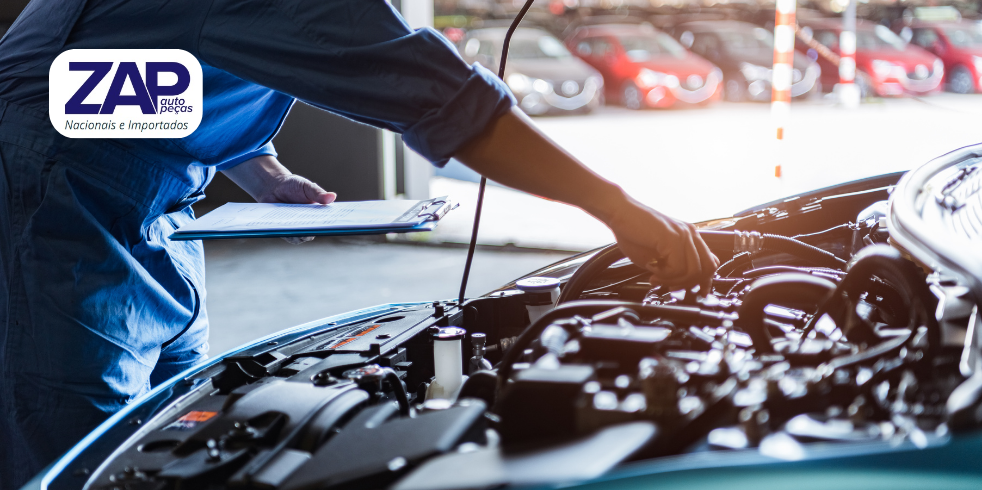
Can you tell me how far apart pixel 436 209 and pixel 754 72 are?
975 cm

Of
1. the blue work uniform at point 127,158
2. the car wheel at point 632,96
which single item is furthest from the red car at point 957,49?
the blue work uniform at point 127,158

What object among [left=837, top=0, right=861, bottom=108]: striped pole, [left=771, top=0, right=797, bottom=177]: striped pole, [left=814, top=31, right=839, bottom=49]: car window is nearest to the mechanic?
[left=771, top=0, right=797, bottom=177]: striped pole

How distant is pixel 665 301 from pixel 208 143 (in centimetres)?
83

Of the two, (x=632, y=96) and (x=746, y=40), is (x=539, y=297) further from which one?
(x=746, y=40)

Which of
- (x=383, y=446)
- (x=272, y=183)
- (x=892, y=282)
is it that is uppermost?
(x=272, y=183)

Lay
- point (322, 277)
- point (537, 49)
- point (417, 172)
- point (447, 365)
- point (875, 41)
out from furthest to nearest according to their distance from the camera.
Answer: point (875, 41), point (537, 49), point (417, 172), point (322, 277), point (447, 365)

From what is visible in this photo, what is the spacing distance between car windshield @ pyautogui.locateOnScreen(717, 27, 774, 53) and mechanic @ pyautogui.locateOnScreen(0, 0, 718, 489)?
9907mm

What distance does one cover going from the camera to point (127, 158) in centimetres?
120

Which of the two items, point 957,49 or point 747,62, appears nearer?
point 957,49

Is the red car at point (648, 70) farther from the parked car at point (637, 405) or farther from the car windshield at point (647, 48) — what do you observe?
the parked car at point (637, 405)

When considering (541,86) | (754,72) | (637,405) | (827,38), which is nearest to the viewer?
(637,405)

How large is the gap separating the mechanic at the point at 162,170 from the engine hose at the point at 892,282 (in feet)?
0.62

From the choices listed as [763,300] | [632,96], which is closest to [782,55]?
[763,300]

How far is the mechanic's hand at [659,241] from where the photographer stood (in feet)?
3.30
